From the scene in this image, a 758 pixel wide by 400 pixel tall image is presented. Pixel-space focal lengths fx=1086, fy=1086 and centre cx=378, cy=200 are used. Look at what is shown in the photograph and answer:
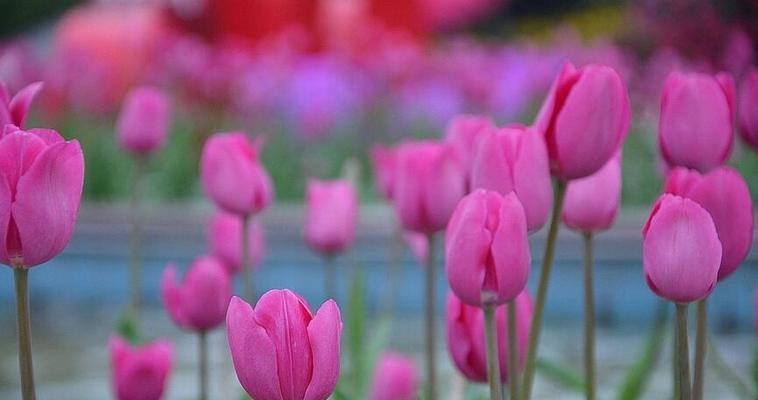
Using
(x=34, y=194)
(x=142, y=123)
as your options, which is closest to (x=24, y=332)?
(x=34, y=194)

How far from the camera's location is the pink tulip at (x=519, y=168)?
1.96 ft

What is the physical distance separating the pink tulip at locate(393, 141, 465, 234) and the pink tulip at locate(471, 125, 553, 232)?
146 mm

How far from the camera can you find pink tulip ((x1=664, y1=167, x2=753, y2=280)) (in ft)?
2.03

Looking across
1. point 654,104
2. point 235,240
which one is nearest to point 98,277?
point 654,104

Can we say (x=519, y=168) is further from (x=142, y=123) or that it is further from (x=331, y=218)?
(x=142, y=123)

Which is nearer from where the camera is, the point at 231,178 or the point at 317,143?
the point at 231,178

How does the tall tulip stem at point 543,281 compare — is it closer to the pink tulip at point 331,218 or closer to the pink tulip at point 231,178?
the pink tulip at point 231,178

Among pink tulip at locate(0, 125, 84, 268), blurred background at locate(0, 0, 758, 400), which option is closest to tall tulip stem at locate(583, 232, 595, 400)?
pink tulip at locate(0, 125, 84, 268)

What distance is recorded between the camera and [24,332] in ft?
1.74

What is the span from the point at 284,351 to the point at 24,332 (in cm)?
13

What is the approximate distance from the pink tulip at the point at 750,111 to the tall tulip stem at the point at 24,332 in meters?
0.54

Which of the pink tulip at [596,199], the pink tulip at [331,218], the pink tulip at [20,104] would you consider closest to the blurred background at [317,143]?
the pink tulip at [331,218]

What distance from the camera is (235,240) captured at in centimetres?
105

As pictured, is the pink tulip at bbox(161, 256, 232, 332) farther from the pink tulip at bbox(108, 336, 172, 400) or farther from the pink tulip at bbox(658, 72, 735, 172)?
the pink tulip at bbox(658, 72, 735, 172)
